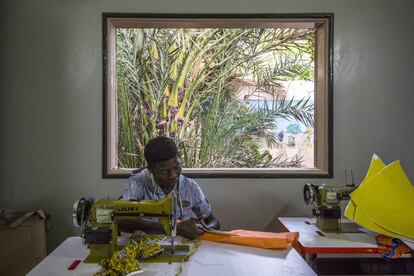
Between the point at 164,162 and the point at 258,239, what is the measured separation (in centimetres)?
63

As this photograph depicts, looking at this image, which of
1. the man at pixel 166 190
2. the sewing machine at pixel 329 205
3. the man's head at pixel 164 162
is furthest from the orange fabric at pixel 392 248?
the man's head at pixel 164 162

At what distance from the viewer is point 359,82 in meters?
2.69

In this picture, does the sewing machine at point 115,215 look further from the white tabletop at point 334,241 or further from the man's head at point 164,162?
the white tabletop at point 334,241

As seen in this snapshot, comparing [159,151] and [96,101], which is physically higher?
[96,101]

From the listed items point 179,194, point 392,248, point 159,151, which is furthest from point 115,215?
point 392,248

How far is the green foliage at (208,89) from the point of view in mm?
3061

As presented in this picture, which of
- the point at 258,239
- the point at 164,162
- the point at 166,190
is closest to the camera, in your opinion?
the point at 258,239

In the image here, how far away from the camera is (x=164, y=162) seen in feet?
6.40

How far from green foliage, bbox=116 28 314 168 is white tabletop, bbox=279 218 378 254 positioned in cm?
116

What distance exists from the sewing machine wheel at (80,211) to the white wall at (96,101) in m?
1.06

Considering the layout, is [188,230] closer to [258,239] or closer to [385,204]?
[258,239]

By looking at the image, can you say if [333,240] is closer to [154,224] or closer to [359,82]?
[154,224]

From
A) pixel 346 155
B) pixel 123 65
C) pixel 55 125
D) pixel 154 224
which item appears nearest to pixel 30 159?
pixel 55 125

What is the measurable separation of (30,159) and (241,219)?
5.23ft
